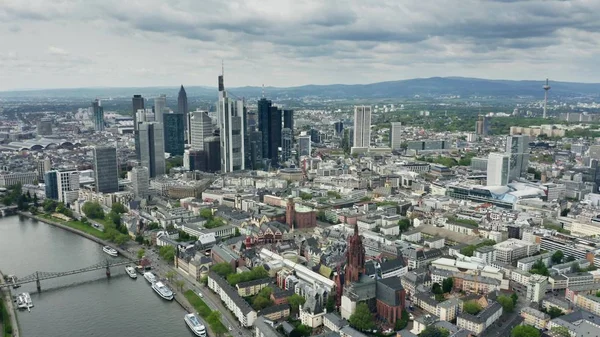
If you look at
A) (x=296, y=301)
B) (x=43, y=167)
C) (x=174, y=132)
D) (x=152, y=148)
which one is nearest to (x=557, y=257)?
(x=296, y=301)

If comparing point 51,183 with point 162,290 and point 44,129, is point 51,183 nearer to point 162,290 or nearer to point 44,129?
point 162,290

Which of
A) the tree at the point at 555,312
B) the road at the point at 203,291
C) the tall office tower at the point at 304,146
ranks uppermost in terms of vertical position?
the tall office tower at the point at 304,146

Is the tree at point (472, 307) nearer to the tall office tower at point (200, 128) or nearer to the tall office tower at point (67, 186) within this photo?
the tall office tower at point (67, 186)

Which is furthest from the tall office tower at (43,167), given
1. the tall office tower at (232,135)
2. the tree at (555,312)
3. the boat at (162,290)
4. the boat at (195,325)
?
the tree at (555,312)

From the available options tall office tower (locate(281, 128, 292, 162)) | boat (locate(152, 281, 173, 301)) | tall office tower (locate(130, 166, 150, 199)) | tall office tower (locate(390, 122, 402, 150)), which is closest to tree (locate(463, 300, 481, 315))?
boat (locate(152, 281, 173, 301))

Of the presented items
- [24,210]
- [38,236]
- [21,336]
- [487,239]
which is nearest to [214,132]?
[24,210]

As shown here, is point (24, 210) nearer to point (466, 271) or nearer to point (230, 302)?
point (230, 302)
